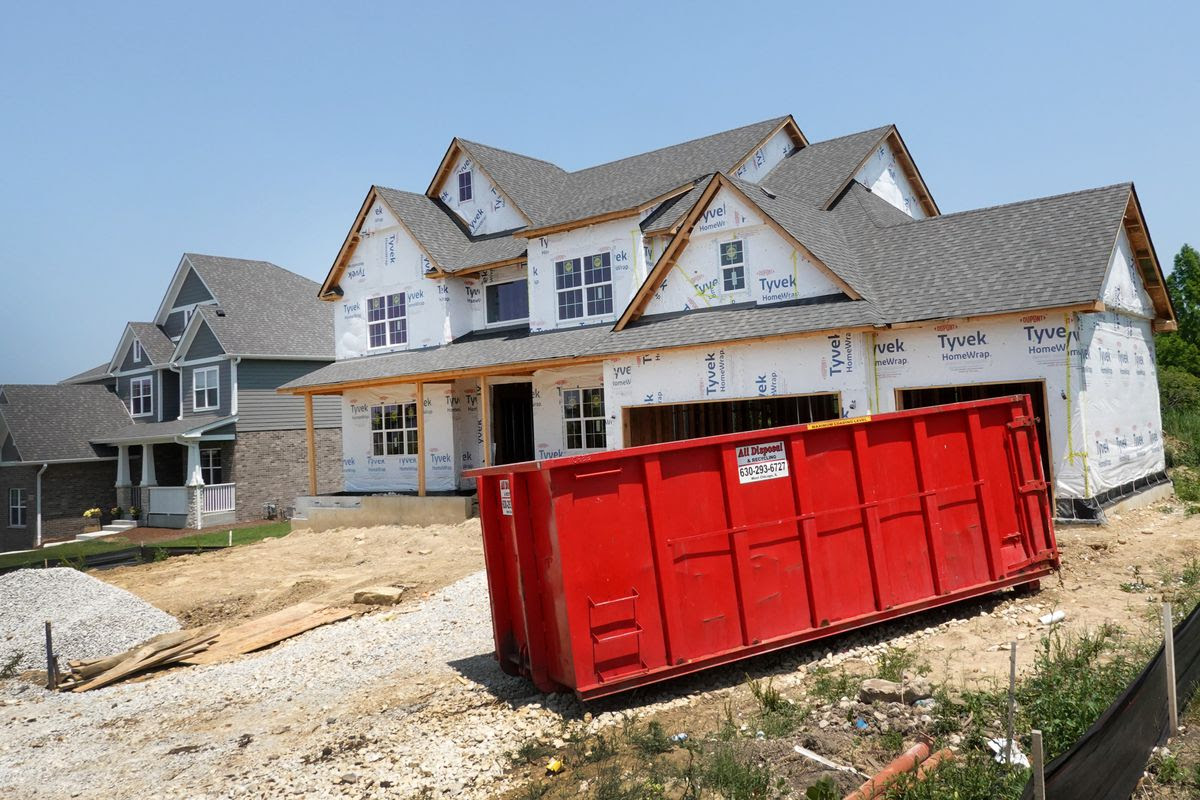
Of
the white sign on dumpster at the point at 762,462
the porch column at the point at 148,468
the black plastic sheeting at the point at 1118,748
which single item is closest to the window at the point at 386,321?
the porch column at the point at 148,468

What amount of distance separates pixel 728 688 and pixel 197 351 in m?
32.1

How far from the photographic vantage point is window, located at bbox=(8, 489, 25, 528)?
34969mm

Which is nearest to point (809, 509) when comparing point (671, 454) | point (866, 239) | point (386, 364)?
point (671, 454)

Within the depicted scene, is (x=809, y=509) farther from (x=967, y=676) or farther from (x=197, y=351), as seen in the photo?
(x=197, y=351)

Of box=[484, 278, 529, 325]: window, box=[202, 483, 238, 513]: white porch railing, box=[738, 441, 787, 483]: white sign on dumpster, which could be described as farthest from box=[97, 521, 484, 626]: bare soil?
box=[202, 483, 238, 513]: white porch railing

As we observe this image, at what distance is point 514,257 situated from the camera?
945 inches

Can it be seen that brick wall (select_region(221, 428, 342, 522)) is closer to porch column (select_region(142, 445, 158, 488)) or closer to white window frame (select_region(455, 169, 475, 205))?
porch column (select_region(142, 445, 158, 488))

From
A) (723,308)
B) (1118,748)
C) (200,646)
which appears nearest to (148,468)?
(200,646)

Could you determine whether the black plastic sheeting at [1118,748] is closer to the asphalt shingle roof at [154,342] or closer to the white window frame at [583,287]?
the white window frame at [583,287]

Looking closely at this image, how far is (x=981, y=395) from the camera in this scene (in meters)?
16.4

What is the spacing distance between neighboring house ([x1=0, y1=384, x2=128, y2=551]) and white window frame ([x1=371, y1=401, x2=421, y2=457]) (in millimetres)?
17308

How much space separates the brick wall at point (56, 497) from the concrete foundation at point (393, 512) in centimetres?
1576

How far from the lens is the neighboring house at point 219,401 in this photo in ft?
107

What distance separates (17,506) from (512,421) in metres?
24.2
